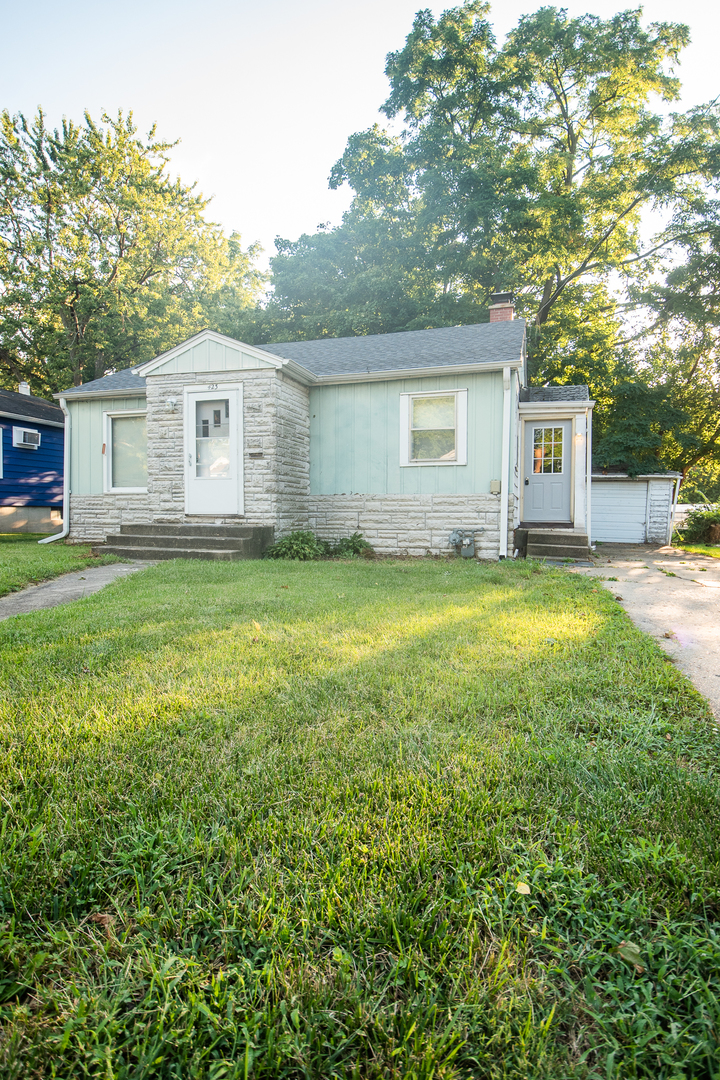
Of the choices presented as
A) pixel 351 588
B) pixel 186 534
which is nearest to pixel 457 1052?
pixel 351 588

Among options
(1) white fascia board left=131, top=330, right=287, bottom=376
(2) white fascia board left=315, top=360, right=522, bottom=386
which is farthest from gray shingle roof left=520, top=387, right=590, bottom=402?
(1) white fascia board left=131, top=330, right=287, bottom=376

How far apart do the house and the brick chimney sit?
1345 centimetres

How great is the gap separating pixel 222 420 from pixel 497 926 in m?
9.21

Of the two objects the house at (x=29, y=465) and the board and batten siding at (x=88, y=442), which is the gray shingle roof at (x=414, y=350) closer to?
the board and batten siding at (x=88, y=442)

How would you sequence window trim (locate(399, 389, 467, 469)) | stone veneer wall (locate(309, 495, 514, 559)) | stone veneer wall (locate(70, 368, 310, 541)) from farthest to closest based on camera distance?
window trim (locate(399, 389, 467, 469)) < stone veneer wall (locate(309, 495, 514, 559)) < stone veneer wall (locate(70, 368, 310, 541))

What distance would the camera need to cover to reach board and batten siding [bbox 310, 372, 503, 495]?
9195 millimetres

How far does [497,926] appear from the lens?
1201mm

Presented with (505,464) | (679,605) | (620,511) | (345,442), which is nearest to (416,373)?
(345,442)

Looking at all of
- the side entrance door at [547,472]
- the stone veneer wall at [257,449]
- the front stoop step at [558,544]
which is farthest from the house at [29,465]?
the front stoop step at [558,544]

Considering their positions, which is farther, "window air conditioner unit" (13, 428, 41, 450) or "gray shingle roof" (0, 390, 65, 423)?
"window air conditioner unit" (13, 428, 41, 450)

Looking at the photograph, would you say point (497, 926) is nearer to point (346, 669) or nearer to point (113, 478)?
point (346, 669)

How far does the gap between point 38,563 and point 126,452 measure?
495cm

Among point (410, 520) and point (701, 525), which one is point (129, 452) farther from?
point (701, 525)

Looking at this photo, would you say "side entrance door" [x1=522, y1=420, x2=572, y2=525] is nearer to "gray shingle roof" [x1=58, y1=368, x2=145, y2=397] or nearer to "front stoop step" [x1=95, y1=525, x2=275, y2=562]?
"front stoop step" [x1=95, y1=525, x2=275, y2=562]
